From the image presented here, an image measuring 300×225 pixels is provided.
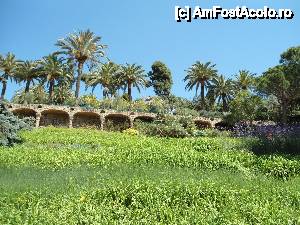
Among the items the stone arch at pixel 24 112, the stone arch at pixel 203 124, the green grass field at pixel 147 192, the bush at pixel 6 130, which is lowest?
the green grass field at pixel 147 192

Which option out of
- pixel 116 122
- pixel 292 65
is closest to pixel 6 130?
pixel 292 65

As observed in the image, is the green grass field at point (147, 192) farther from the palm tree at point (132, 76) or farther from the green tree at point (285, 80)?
the palm tree at point (132, 76)

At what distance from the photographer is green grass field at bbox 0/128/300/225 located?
10703mm

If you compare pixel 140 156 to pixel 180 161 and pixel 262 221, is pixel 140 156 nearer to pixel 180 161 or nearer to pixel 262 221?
pixel 180 161

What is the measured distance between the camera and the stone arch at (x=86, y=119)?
49594 millimetres

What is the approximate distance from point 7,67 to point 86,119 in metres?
15.3

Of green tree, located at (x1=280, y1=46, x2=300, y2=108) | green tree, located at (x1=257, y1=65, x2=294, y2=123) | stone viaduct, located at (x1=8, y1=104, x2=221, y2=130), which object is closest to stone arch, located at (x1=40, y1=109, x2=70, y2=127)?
stone viaduct, located at (x1=8, y1=104, x2=221, y2=130)

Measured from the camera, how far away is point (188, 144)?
27219mm

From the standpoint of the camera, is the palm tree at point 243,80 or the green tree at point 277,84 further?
the palm tree at point 243,80

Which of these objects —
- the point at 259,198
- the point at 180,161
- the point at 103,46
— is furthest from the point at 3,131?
the point at 103,46

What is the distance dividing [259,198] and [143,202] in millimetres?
3009

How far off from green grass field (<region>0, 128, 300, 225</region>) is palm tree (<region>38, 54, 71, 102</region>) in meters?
37.2

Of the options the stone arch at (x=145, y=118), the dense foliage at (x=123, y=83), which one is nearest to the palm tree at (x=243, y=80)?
the dense foliage at (x=123, y=83)

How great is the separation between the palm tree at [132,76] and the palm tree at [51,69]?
7219 millimetres
